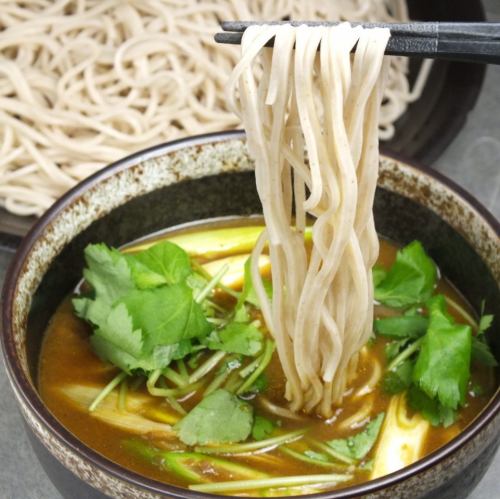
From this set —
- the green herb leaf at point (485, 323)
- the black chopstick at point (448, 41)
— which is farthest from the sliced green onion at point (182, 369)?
the black chopstick at point (448, 41)

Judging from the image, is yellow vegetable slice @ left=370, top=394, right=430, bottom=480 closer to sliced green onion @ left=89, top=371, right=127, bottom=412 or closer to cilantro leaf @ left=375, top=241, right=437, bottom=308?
cilantro leaf @ left=375, top=241, right=437, bottom=308

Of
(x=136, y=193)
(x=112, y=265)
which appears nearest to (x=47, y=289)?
(x=112, y=265)

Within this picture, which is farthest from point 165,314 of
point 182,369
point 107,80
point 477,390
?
point 107,80

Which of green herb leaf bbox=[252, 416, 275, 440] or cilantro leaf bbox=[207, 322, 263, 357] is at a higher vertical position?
cilantro leaf bbox=[207, 322, 263, 357]

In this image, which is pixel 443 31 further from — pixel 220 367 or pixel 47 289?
pixel 47 289

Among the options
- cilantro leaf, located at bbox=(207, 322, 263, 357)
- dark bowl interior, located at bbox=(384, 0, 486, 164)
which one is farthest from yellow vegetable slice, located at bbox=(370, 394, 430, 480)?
dark bowl interior, located at bbox=(384, 0, 486, 164)

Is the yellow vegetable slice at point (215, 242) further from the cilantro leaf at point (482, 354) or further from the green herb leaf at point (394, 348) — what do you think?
the cilantro leaf at point (482, 354)

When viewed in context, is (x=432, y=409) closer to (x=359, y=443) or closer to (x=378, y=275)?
Answer: (x=359, y=443)
